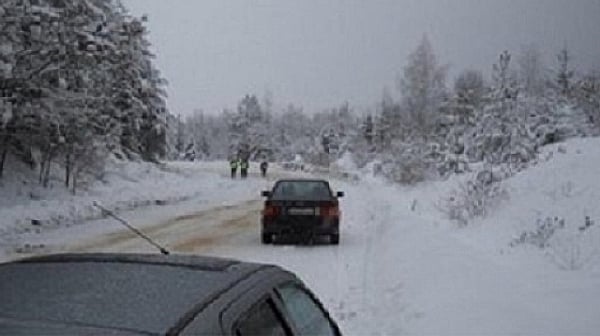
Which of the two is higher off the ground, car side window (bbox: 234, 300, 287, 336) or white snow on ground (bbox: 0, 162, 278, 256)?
car side window (bbox: 234, 300, 287, 336)

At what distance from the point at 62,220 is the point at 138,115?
22.5 meters

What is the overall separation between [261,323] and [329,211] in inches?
640

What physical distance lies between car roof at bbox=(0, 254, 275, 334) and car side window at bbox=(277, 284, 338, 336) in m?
0.23

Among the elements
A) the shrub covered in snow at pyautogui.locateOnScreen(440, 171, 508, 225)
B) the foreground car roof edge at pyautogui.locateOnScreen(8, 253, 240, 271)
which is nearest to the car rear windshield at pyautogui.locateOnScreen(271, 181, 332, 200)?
the shrub covered in snow at pyautogui.locateOnScreen(440, 171, 508, 225)

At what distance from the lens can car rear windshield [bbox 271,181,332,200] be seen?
65.8ft

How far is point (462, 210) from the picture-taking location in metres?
21.8

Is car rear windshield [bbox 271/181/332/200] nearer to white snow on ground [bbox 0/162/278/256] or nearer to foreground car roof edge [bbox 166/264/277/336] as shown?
white snow on ground [bbox 0/162/278/256]

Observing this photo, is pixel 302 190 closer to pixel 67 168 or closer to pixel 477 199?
pixel 477 199

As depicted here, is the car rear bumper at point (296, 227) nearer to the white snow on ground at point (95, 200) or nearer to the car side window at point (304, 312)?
the white snow on ground at point (95, 200)

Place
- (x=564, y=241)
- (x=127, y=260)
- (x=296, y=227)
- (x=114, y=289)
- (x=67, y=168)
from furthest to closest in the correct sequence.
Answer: (x=67, y=168), (x=296, y=227), (x=564, y=241), (x=127, y=260), (x=114, y=289)

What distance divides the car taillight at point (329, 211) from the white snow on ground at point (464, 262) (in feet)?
2.62

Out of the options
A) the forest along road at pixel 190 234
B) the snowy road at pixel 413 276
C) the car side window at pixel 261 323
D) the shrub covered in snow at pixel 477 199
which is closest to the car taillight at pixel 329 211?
the snowy road at pixel 413 276

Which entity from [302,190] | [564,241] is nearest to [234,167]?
[302,190]

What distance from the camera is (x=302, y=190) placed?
20516mm
